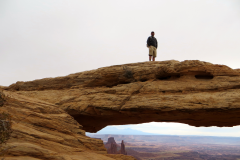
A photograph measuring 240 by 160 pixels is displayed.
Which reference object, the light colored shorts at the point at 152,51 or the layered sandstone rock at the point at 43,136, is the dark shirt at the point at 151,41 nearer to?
the light colored shorts at the point at 152,51

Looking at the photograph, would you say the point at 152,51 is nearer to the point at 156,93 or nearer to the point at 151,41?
the point at 151,41

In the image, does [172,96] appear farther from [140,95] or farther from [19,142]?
[19,142]

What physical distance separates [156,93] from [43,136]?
10094 millimetres

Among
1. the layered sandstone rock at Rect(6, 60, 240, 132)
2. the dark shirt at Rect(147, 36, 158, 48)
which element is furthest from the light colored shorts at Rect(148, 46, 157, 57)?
the layered sandstone rock at Rect(6, 60, 240, 132)

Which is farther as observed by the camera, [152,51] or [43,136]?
[152,51]

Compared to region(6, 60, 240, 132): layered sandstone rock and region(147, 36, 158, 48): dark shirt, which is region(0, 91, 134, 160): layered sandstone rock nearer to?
region(6, 60, 240, 132): layered sandstone rock

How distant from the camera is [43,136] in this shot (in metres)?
11.6

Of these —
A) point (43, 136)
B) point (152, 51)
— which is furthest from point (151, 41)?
point (43, 136)

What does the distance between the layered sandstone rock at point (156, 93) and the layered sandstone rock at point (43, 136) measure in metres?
3.42

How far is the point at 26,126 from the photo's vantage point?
1183 cm

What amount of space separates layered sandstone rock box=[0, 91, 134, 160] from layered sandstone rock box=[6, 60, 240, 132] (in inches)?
135

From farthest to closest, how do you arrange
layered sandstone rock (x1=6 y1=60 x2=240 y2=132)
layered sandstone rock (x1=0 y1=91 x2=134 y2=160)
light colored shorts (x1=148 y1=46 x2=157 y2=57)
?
1. light colored shorts (x1=148 y1=46 x2=157 y2=57)
2. layered sandstone rock (x1=6 y1=60 x2=240 y2=132)
3. layered sandstone rock (x1=0 y1=91 x2=134 y2=160)

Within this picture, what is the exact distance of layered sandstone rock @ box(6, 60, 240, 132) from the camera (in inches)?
595

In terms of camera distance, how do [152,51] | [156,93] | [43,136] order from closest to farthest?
[43,136]
[156,93]
[152,51]
